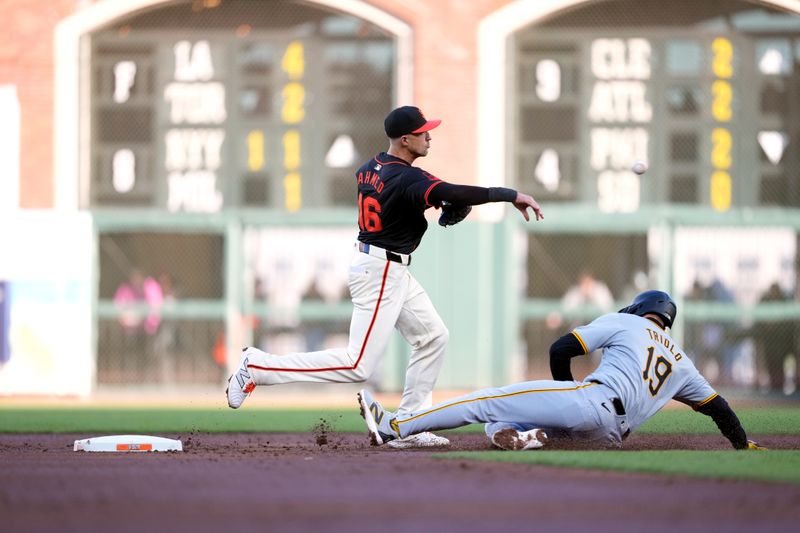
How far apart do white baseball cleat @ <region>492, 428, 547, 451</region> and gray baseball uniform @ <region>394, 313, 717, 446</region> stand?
66 mm

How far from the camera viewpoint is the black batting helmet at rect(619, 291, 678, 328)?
8602mm

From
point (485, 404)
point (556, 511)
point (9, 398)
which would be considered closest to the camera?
point (556, 511)

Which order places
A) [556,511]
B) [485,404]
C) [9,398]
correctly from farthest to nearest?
[9,398] < [485,404] < [556,511]

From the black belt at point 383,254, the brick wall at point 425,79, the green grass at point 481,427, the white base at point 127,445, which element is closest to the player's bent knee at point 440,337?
the black belt at point 383,254

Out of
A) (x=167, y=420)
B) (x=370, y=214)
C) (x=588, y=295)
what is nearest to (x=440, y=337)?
(x=370, y=214)

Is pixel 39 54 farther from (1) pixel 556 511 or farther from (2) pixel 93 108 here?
(1) pixel 556 511

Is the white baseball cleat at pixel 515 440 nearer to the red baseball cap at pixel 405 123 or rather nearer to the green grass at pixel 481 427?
the green grass at pixel 481 427

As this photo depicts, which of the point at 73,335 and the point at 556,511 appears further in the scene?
the point at 73,335

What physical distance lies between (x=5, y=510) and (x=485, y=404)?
321 centimetres

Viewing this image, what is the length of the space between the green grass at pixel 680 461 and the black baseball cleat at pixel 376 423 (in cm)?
49

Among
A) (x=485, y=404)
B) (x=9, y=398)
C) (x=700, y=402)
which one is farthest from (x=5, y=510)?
(x=9, y=398)

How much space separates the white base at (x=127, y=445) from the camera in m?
8.73

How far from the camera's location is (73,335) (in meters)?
19.9

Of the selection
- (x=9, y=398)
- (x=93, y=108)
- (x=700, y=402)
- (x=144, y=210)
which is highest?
(x=93, y=108)
